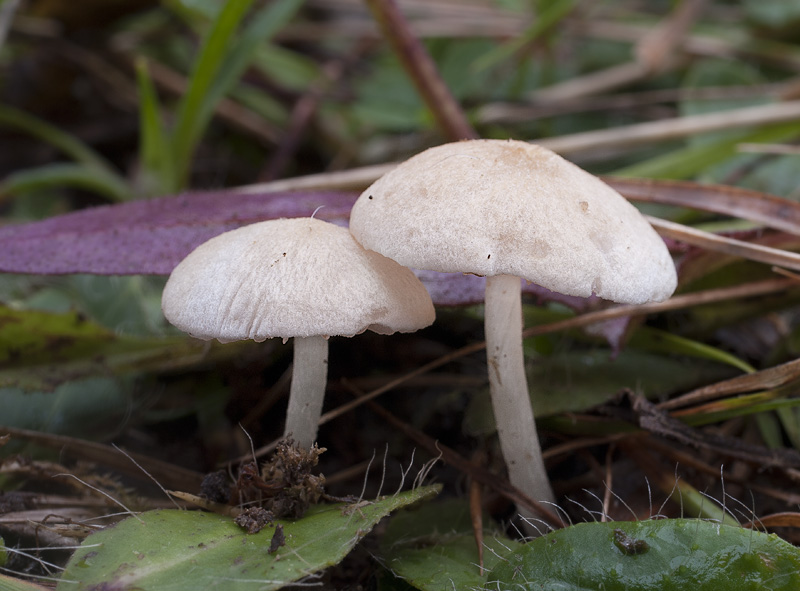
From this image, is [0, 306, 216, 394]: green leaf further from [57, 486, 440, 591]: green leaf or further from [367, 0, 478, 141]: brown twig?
[367, 0, 478, 141]: brown twig

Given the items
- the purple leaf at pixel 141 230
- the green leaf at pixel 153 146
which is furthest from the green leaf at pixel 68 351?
the green leaf at pixel 153 146

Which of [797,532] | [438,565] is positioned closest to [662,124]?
[797,532]

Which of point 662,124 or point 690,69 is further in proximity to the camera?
point 690,69

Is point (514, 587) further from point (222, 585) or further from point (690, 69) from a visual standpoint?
point (690, 69)

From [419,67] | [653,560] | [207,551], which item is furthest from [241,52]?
[653,560]

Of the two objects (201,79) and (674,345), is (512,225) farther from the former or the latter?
(201,79)

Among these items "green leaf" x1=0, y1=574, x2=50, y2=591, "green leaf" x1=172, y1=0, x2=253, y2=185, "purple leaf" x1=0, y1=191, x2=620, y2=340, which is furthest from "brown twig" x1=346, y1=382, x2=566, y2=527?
"green leaf" x1=172, y1=0, x2=253, y2=185

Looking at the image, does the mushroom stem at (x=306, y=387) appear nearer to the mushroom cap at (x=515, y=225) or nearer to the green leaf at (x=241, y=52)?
the mushroom cap at (x=515, y=225)
